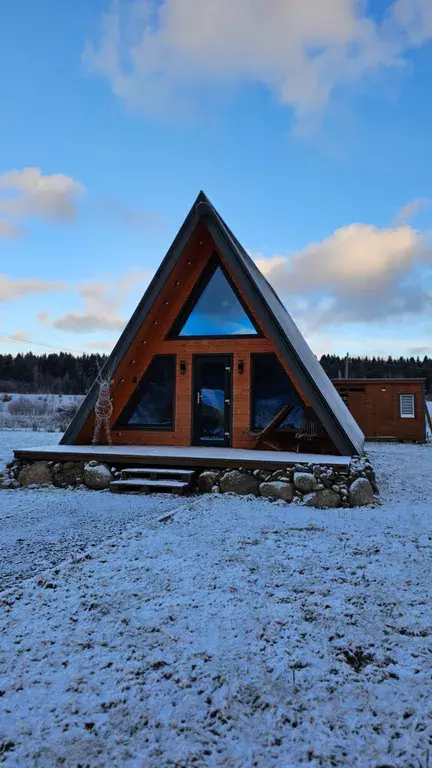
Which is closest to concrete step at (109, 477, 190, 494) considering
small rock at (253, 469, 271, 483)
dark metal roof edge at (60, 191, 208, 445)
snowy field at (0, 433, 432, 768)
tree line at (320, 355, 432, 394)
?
small rock at (253, 469, 271, 483)

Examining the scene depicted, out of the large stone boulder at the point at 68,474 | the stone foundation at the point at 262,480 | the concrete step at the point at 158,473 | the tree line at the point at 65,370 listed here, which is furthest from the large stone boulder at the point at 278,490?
the tree line at the point at 65,370

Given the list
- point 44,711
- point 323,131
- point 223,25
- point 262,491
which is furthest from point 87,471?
point 323,131

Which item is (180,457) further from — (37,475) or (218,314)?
(218,314)

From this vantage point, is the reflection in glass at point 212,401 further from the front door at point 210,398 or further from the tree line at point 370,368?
the tree line at point 370,368

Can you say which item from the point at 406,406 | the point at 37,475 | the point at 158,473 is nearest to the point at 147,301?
the point at 158,473

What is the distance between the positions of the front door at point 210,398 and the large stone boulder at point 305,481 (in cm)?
255

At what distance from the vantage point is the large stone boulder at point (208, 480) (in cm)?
648

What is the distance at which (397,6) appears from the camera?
7.17m

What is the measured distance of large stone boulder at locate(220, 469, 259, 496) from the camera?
627 centimetres

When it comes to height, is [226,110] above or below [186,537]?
above

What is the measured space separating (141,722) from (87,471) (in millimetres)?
5458

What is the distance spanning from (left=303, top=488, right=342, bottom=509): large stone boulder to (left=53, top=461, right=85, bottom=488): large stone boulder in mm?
3645

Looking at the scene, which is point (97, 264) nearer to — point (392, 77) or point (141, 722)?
point (392, 77)

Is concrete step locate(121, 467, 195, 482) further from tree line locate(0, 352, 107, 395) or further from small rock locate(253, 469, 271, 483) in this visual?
tree line locate(0, 352, 107, 395)
